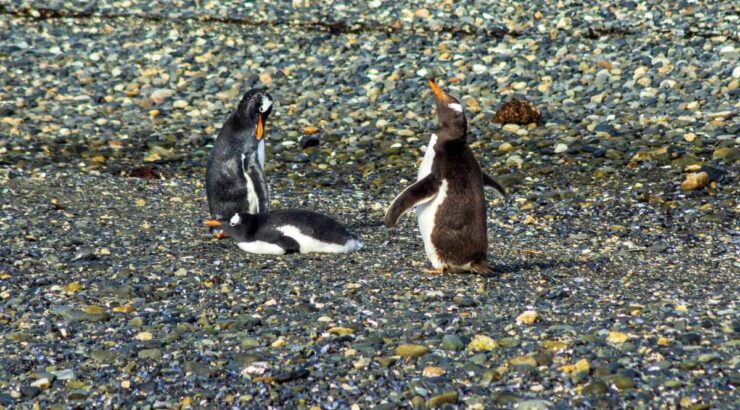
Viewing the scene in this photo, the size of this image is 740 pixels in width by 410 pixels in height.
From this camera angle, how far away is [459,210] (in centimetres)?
611

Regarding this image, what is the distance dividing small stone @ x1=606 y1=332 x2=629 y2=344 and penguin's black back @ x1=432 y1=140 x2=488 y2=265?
52.3 inches

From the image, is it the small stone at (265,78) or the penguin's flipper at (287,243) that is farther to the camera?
the small stone at (265,78)

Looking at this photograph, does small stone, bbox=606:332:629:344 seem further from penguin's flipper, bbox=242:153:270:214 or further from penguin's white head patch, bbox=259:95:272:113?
penguin's white head patch, bbox=259:95:272:113

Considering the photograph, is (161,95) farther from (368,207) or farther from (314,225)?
(314,225)

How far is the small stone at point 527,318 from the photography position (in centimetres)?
520

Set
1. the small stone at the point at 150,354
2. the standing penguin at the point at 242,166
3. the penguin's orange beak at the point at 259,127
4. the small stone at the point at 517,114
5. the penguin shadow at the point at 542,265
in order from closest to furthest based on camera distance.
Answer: the small stone at the point at 150,354 → the penguin shadow at the point at 542,265 → the penguin's orange beak at the point at 259,127 → the standing penguin at the point at 242,166 → the small stone at the point at 517,114

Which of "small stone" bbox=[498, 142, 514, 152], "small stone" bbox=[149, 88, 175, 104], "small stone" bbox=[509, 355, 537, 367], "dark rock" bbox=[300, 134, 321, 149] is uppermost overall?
"small stone" bbox=[509, 355, 537, 367]

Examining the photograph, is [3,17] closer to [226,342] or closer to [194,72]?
[194,72]

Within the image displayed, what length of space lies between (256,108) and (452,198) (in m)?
2.12

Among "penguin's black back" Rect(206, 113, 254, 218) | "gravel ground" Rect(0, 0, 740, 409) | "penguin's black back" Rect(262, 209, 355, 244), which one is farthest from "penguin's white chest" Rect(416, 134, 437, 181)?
"penguin's black back" Rect(206, 113, 254, 218)

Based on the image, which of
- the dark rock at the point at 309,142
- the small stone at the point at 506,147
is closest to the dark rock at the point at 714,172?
the small stone at the point at 506,147

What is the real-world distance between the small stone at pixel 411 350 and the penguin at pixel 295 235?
1.95 meters

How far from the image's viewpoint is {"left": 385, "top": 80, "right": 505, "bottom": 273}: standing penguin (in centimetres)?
609

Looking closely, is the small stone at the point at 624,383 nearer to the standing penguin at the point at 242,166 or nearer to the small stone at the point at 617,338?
the small stone at the point at 617,338
